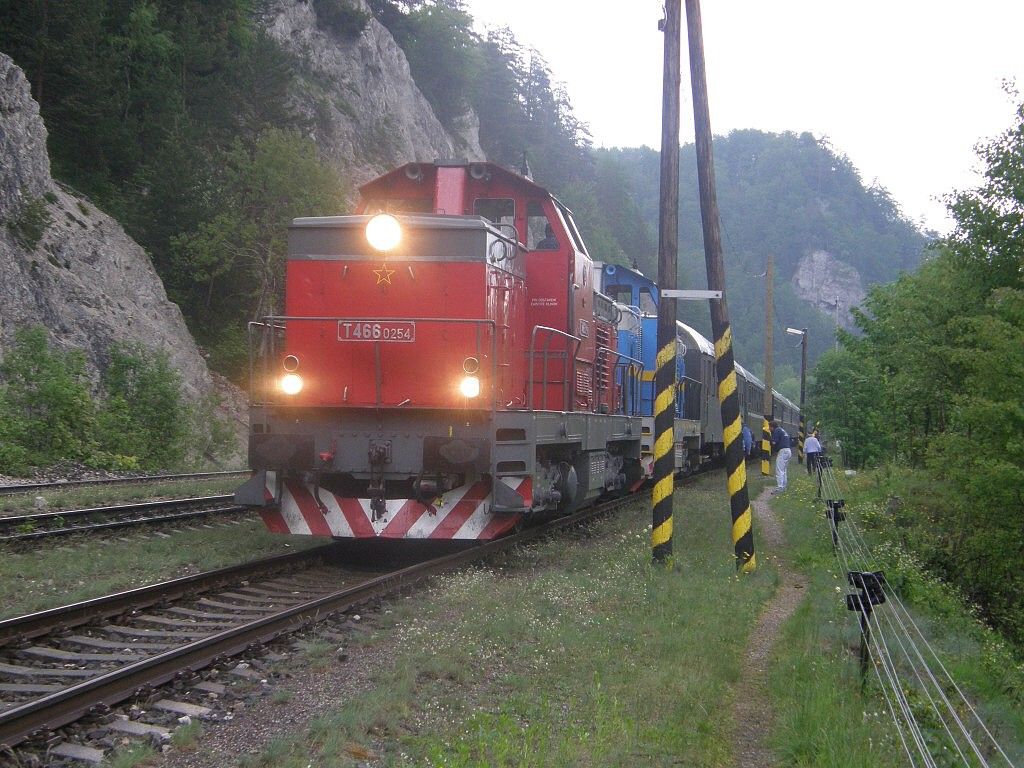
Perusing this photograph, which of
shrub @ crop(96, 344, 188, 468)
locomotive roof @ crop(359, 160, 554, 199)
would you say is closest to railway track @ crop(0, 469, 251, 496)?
shrub @ crop(96, 344, 188, 468)

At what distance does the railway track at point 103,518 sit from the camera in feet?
33.2

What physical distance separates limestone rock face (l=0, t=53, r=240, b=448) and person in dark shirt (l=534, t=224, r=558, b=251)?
14.8 metres

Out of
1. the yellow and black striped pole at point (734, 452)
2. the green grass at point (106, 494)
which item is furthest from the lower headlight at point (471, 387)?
the green grass at point (106, 494)

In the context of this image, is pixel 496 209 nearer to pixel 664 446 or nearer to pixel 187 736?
pixel 664 446

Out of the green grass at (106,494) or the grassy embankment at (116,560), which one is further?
the green grass at (106,494)

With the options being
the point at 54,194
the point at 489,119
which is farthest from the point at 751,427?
the point at 489,119

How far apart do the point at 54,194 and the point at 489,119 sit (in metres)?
51.1

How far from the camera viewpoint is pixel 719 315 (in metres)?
10.6

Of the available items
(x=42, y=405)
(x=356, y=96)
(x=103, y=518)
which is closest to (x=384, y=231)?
(x=103, y=518)

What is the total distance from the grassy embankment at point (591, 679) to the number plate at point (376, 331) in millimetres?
2292

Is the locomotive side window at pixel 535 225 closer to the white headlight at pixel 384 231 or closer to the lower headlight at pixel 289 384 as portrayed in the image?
the white headlight at pixel 384 231

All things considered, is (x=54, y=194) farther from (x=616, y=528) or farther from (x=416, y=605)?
(x=416, y=605)

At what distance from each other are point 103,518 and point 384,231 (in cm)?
546

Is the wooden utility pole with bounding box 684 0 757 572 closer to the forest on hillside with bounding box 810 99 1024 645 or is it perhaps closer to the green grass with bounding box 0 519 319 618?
the forest on hillside with bounding box 810 99 1024 645
